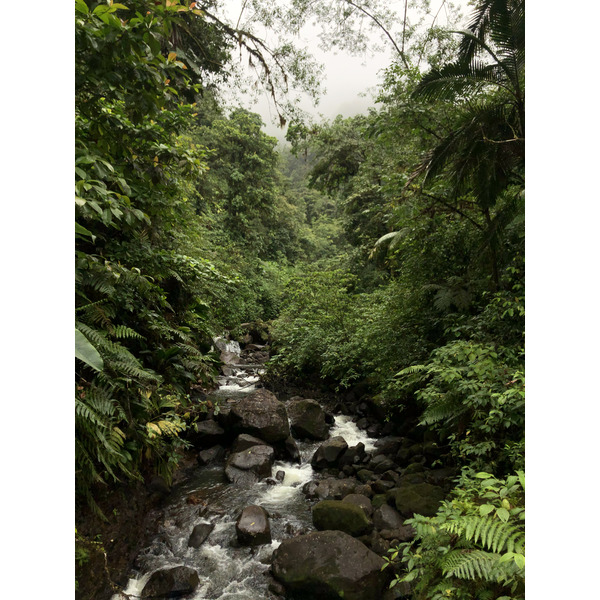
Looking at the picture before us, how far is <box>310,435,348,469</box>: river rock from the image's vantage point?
612 cm

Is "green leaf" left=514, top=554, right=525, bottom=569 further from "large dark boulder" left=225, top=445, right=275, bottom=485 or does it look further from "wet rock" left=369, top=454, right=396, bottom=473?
"large dark boulder" left=225, top=445, right=275, bottom=485

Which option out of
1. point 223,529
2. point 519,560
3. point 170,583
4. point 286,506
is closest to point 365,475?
point 286,506

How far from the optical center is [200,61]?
29.1 ft

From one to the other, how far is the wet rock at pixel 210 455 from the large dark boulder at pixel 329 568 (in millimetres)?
2652

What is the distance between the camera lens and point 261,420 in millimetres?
6598

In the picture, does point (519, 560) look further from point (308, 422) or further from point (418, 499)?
point (308, 422)

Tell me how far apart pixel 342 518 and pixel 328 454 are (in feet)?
6.09

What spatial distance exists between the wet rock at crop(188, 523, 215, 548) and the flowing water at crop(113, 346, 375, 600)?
0.15 ft

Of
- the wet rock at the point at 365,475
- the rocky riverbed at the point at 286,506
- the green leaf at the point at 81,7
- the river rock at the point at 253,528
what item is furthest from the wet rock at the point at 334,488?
the green leaf at the point at 81,7

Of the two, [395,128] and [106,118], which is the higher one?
[395,128]
